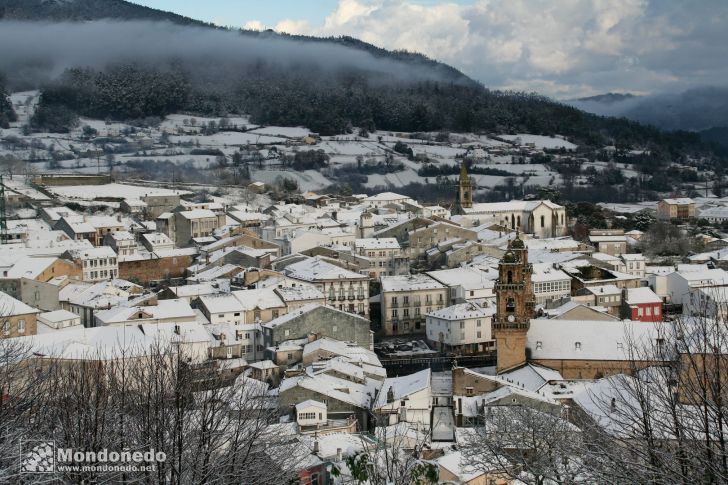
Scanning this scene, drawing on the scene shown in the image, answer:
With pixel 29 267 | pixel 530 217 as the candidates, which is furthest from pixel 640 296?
pixel 29 267

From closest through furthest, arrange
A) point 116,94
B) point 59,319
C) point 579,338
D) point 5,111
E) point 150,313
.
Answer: point 579,338
point 150,313
point 59,319
point 5,111
point 116,94

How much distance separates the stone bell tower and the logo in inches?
629

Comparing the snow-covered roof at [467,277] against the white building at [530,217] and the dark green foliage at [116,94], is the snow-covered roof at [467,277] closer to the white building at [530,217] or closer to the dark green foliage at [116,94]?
the white building at [530,217]

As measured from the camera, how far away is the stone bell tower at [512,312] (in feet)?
84.0

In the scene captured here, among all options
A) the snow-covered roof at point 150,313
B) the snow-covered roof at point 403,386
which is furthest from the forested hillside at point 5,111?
the snow-covered roof at point 403,386

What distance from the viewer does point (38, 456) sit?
11.0 m

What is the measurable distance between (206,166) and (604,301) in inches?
1901

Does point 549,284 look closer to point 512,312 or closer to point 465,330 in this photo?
point 465,330

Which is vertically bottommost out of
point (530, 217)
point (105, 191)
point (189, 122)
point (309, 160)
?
point (530, 217)

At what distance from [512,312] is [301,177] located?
53.4m

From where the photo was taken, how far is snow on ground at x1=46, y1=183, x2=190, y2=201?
182 ft

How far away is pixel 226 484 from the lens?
1202cm

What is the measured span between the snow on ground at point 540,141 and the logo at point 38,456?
91.4 metres

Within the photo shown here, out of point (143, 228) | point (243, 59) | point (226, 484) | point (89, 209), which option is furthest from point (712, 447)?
point (243, 59)
